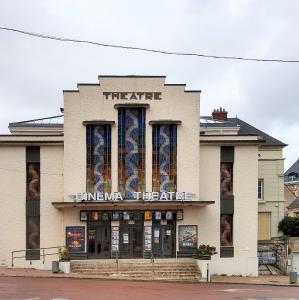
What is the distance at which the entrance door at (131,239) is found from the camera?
136ft

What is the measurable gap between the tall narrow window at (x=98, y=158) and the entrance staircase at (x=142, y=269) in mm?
4932

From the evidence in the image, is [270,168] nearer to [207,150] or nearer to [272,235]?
[272,235]

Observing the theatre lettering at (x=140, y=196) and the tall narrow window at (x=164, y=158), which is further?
the tall narrow window at (x=164, y=158)

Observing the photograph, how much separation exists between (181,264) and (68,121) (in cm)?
1216

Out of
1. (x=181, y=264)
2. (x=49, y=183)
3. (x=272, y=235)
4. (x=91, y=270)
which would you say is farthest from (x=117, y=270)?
(x=272, y=235)

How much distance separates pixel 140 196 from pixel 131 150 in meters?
3.21

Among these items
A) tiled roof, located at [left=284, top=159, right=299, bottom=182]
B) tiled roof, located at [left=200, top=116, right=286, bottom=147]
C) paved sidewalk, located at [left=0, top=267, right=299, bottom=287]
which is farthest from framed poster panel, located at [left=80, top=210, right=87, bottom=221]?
tiled roof, located at [left=284, top=159, right=299, bottom=182]

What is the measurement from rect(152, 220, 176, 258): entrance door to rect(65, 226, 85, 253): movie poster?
4.89 m

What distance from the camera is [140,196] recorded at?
4097cm

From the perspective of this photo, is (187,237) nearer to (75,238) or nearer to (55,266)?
(75,238)

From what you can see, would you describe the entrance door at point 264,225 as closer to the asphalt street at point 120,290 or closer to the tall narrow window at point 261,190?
the tall narrow window at point 261,190

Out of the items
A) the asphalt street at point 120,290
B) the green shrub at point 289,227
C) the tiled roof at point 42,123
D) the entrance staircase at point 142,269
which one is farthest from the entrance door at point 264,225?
the tiled roof at point 42,123

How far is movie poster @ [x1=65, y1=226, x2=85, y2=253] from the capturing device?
4103 cm

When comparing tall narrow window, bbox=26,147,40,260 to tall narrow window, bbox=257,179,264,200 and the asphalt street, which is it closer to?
the asphalt street
